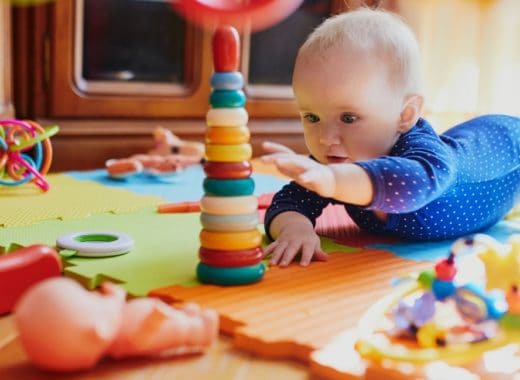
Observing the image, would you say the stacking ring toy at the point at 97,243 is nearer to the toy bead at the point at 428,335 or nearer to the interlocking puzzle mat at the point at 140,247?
the interlocking puzzle mat at the point at 140,247

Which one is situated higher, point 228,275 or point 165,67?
point 165,67

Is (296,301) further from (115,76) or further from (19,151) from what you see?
(115,76)

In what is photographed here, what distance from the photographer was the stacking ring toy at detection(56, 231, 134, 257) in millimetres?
850

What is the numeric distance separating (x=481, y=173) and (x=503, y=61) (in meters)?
1.07

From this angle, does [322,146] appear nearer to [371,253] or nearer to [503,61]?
[371,253]

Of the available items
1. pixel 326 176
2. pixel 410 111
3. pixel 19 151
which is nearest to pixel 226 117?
pixel 326 176

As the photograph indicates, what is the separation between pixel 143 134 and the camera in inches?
71.9

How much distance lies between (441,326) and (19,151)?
94cm

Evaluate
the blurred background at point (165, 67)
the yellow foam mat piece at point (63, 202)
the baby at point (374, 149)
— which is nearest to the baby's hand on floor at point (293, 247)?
the baby at point (374, 149)

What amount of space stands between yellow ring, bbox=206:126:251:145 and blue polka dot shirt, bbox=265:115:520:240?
0.16m

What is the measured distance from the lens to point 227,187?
74 cm

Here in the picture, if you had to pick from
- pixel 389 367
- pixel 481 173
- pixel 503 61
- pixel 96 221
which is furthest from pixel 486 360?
pixel 503 61

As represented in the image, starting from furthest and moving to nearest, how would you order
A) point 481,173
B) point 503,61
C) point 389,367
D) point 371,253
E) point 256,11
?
point 503,61, point 481,173, point 371,253, point 256,11, point 389,367

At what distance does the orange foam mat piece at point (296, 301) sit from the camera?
A: 0.62 m
